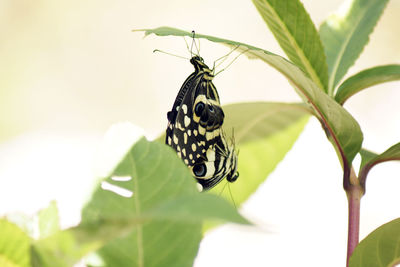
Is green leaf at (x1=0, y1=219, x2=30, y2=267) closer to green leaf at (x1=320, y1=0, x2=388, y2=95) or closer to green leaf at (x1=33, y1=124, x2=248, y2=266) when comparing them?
green leaf at (x1=33, y1=124, x2=248, y2=266)

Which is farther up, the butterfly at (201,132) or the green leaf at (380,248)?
the butterfly at (201,132)

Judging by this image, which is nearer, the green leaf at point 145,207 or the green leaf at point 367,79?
the green leaf at point 145,207

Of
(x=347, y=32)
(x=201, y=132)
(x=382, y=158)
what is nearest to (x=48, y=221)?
(x=201, y=132)

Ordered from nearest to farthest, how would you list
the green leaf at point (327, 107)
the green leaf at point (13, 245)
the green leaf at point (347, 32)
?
1. the green leaf at point (13, 245)
2. the green leaf at point (327, 107)
3. the green leaf at point (347, 32)

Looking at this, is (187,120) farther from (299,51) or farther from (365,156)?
(365,156)

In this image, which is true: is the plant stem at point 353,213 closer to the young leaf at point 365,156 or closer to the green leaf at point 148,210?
the young leaf at point 365,156

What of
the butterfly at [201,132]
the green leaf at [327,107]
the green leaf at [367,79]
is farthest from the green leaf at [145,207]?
the green leaf at [367,79]

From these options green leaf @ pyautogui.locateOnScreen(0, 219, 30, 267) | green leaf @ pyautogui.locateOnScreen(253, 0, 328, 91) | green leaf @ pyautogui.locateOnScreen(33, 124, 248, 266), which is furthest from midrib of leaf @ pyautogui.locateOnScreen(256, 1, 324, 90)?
green leaf @ pyautogui.locateOnScreen(0, 219, 30, 267)
